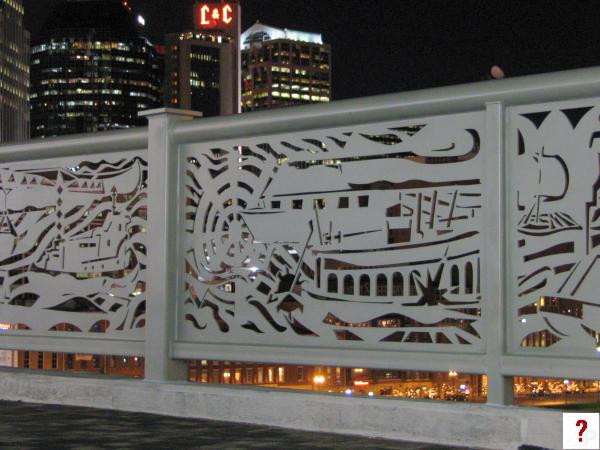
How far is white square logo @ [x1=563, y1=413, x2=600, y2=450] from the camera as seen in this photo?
559 centimetres

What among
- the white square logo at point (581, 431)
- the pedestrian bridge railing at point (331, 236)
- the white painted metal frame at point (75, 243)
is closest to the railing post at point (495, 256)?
the pedestrian bridge railing at point (331, 236)

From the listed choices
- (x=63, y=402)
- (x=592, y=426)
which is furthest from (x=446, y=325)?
(x=63, y=402)

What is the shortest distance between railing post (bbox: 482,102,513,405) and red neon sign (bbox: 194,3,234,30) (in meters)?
139

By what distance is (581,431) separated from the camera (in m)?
5.65

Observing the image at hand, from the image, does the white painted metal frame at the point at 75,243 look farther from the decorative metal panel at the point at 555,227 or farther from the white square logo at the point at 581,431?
the white square logo at the point at 581,431

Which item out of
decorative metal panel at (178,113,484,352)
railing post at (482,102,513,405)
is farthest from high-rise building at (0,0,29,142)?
railing post at (482,102,513,405)

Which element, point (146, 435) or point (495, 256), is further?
point (146, 435)

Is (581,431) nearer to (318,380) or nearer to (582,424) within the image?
(582,424)

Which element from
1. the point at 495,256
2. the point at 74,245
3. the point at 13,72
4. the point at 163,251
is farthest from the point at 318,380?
→ the point at 13,72

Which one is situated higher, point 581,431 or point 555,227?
point 555,227

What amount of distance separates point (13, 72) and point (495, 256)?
170m

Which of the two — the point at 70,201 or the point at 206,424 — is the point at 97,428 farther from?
the point at 70,201

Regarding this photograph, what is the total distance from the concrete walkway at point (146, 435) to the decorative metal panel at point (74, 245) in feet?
3.56

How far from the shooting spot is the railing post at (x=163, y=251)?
27.1ft
